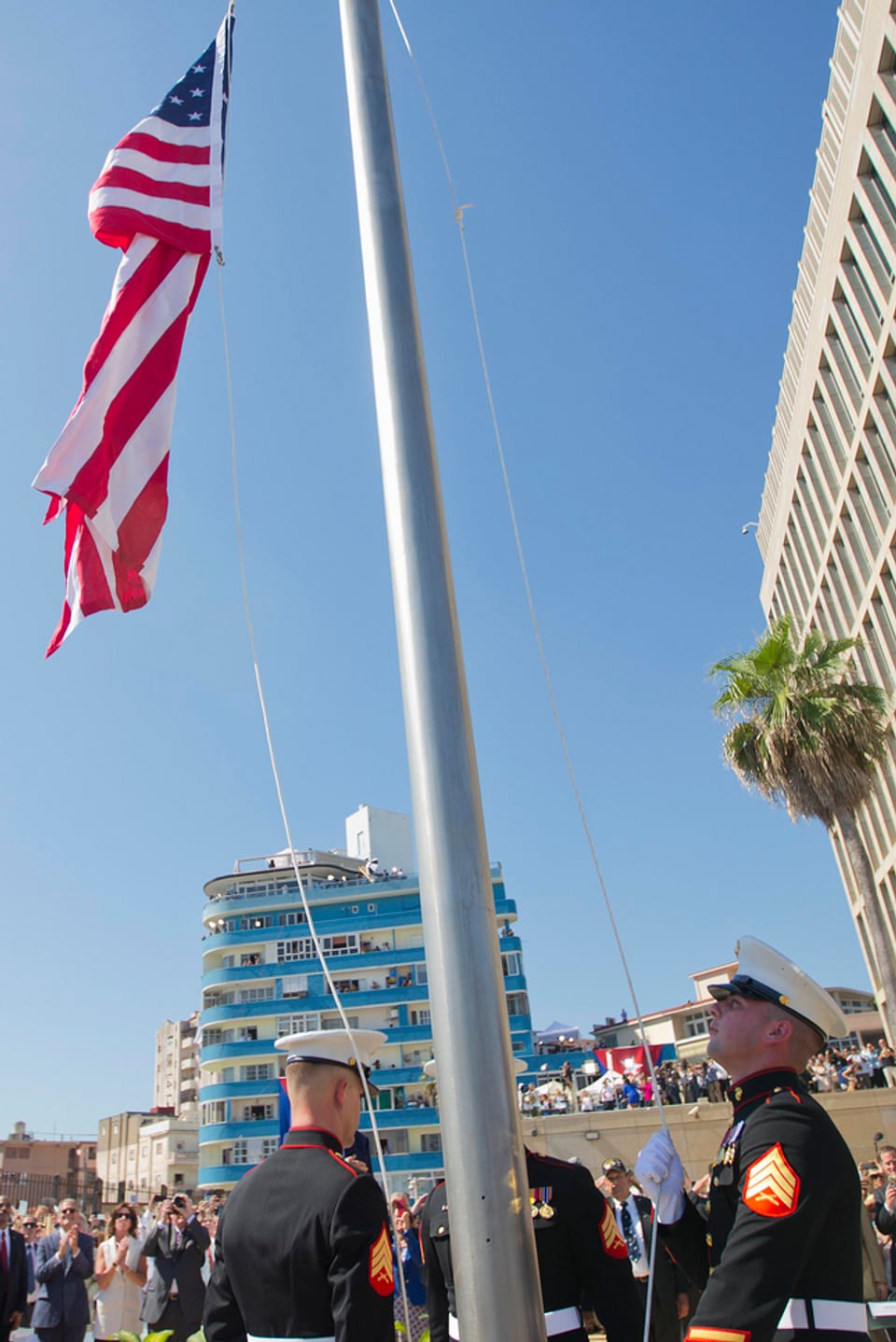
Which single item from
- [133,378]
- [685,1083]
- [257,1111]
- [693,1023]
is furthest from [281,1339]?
[693,1023]

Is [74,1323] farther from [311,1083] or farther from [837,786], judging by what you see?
[837,786]

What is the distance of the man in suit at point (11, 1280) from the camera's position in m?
8.37

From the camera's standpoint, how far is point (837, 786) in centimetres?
1930

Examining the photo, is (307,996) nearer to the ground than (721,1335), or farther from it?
farther from it

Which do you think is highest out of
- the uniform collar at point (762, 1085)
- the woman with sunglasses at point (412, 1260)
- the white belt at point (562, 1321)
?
the uniform collar at point (762, 1085)

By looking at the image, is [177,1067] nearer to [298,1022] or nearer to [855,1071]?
[298,1022]

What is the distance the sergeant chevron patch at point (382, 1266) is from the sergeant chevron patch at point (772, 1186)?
3.46ft

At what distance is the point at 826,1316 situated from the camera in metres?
2.49

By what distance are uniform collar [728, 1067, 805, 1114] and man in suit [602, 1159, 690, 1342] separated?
2555 millimetres

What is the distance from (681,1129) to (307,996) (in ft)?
133

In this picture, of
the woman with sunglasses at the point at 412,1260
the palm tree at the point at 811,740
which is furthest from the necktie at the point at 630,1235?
the palm tree at the point at 811,740

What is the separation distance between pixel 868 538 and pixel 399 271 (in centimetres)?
2881

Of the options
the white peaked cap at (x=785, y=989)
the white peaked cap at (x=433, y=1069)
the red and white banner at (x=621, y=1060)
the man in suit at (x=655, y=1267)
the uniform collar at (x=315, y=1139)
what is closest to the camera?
the white peaked cap at (x=433, y=1069)

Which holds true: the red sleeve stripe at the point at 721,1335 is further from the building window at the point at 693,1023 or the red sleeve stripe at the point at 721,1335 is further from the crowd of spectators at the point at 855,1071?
the building window at the point at 693,1023
